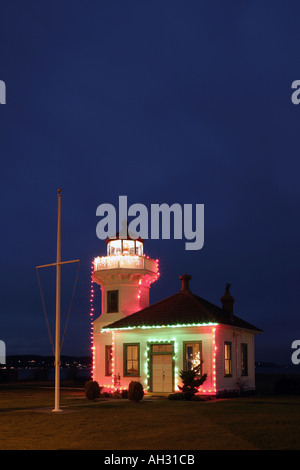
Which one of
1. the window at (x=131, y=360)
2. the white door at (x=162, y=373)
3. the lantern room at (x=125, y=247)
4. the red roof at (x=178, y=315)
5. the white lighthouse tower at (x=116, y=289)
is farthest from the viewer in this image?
the lantern room at (x=125, y=247)

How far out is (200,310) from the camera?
86.4 ft

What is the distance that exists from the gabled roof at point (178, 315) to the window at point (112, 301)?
6.39 feet

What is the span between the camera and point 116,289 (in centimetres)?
3152

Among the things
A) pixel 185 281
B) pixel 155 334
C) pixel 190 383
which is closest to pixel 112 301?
pixel 185 281

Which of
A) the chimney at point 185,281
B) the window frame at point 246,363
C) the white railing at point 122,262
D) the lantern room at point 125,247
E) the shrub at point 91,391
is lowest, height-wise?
the shrub at point 91,391

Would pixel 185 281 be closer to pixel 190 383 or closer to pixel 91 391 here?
pixel 190 383

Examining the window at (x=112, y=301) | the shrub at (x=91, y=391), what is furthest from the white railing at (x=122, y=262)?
the shrub at (x=91, y=391)

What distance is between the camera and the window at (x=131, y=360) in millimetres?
27562

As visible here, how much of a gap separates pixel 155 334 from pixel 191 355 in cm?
204

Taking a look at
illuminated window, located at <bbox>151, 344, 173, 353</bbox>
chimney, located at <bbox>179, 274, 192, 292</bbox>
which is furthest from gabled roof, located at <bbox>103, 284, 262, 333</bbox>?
illuminated window, located at <bbox>151, 344, 173, 353</bbox>

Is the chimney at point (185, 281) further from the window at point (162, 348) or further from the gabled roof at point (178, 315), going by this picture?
the window at point (162, 348)
